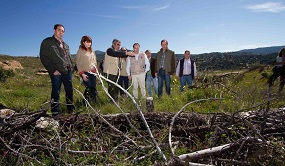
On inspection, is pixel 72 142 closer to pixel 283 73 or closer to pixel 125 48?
pixel 125 48

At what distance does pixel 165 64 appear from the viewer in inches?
334

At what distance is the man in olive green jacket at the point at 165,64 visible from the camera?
8.42 meters

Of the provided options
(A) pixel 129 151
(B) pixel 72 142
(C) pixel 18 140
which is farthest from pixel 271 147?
(C) pixel 18 140

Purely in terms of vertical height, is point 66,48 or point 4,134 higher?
point 66,48

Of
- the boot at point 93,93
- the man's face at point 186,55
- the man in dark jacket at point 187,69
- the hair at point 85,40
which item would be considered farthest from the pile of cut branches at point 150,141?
the man's face at point 186,55

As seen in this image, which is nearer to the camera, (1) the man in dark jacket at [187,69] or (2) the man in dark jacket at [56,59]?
(2) the man in dark jacket at [56,59]

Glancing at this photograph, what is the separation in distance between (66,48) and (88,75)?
92cm

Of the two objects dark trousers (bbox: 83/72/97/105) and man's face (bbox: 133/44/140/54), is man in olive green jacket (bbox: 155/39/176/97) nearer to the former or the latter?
man's face (bbox: 133/44/140/54)

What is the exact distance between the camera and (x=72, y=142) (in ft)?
10.8

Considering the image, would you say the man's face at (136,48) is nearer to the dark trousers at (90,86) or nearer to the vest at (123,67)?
the vest at (123,67)

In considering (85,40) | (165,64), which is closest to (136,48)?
(165,64)

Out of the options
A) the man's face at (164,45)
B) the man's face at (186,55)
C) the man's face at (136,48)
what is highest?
the man's face at (164,45)

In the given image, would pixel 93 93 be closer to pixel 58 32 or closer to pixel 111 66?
pixel 111 66

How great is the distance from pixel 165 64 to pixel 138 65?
1293mm
